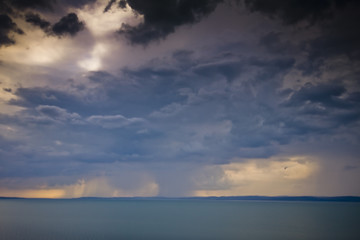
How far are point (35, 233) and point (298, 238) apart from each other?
7193 cm

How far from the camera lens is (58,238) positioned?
66188 mm

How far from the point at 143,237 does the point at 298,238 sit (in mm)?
41809

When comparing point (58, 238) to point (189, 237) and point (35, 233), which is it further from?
point (189, 237)

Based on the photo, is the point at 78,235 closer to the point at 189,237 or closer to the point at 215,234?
the point at 189,237

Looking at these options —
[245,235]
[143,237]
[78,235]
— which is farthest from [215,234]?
[78,235]

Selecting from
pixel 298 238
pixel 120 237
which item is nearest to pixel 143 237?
pixel 120 237

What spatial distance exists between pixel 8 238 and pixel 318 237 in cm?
8008

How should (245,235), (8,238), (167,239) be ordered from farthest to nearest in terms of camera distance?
(245,235) < (167,239) < (8,238)

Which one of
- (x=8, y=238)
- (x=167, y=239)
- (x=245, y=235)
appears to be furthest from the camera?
(x=245, y=235)

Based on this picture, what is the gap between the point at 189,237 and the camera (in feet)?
235

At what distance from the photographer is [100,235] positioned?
7175cm

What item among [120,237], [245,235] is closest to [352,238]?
[245,235]

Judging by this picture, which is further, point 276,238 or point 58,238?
point 276,238

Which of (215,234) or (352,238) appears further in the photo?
(215,234)
